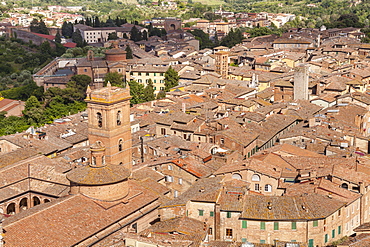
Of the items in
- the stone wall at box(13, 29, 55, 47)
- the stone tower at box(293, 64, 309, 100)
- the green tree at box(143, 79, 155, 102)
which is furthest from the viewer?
the stone wall at box(13, 29, 55, 47)

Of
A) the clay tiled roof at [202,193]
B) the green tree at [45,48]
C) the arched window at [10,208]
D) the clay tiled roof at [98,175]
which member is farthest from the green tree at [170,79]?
the green tree at [45,48]

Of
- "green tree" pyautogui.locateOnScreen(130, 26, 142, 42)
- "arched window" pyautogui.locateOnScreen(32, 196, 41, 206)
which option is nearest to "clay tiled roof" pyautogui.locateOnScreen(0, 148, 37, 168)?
"arched window" pyautogui.locateOnScreen(32, 196, 41, 206)

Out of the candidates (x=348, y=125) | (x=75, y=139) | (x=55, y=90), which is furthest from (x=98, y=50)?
(x=348, y=125)

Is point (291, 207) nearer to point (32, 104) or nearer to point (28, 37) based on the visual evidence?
point (32, 104)

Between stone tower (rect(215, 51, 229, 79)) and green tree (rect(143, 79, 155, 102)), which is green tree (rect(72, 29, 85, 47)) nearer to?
stone tower (rect(215, 51, 229, 79))

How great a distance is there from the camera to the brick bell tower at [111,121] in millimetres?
33469

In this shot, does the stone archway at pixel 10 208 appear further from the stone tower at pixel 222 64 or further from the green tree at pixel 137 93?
the stone tower at pixel 222 64

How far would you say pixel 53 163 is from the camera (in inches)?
1339

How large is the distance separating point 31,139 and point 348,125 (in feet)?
82.5

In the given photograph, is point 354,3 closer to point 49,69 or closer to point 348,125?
point 49,69

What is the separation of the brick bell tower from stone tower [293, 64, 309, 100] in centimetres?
2799

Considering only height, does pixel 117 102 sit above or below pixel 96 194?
above

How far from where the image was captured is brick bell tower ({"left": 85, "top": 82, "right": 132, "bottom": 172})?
3347 cm

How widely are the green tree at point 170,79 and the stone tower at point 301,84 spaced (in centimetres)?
1740
